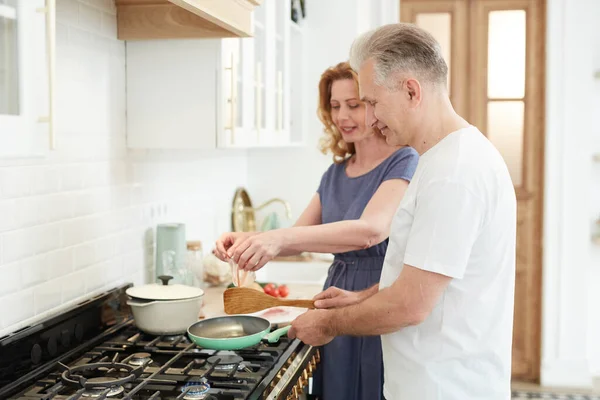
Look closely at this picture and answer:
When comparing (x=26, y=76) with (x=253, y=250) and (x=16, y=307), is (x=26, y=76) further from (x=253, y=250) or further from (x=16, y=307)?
(x=253, y=250)

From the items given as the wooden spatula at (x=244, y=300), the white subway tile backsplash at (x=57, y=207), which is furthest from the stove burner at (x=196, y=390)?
the white subway tile backsplash at (x=57, y=207)

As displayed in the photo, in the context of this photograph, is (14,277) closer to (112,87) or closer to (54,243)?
(54,243)

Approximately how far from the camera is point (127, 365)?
72.7 inches

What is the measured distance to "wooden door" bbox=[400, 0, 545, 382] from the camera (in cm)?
477

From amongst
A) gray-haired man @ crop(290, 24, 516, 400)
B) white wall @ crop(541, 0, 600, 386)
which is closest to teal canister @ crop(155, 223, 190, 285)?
gray-haired man @ crop(290, 24, 516, 400)

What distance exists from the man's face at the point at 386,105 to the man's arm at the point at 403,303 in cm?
32

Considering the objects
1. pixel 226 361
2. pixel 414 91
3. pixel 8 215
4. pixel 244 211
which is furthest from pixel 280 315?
pixel 244 211

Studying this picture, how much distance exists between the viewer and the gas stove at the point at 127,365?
5.63ft

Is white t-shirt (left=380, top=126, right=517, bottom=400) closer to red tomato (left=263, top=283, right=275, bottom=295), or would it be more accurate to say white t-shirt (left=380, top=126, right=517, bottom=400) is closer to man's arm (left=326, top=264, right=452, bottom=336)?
man's arm (left=326, top=264, right=452, bottom=336)

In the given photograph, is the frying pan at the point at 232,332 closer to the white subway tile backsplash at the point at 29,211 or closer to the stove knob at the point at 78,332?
the stove knob at the point at 78,332

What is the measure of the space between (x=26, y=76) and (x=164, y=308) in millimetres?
1010

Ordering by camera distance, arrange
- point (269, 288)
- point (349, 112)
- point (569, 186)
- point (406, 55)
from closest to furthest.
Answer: point (406, 55)
point (349, 112)
point (269, 288)
point (569, 186)

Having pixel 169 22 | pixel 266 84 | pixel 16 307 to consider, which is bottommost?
pixel 16 307

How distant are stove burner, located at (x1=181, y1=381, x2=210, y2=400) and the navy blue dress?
79 cm
